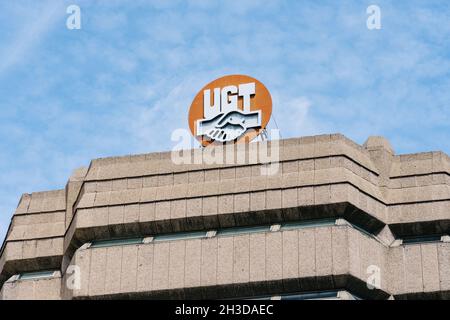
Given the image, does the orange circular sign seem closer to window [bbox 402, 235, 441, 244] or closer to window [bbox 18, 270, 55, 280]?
window [bbox 402, 235, 441, 244]

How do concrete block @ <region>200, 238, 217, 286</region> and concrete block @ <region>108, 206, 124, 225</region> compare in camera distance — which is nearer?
concrete block @ <region>200, 238, 217, 286</region>

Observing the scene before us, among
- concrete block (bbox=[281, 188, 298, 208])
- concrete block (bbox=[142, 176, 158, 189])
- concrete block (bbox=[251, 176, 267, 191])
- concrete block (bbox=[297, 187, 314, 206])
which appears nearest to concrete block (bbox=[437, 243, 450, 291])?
concrete block (bbox=[297, 187, 314, 206])

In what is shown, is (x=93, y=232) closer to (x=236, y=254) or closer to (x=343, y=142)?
(x=236, y=254)

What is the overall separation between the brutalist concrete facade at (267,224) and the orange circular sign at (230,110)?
6.35 feet

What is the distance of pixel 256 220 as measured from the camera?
186ft

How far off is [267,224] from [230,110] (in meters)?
5.63

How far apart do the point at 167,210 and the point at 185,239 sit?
140 cm

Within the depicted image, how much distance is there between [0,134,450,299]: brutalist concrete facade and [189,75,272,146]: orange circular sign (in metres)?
1.94

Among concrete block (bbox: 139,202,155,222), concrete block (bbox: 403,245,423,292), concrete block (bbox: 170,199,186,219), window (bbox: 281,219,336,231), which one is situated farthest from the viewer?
concrete block (bbox: 139,202,155,222)

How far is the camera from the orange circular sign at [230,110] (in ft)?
195

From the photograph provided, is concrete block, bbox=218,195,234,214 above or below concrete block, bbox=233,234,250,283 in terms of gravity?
above

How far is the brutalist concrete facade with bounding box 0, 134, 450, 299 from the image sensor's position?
181 feet

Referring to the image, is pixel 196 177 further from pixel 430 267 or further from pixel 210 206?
pixel 430 267
